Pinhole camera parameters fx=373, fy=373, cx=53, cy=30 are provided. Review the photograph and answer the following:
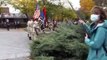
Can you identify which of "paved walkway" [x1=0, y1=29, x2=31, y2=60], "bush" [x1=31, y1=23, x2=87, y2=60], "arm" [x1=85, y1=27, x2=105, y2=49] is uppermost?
"arm" [x1=85, y1=27, x2=105, y2=49]

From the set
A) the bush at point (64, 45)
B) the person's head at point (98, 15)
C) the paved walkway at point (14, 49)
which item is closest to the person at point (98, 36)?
the person's head at point (98, 15)

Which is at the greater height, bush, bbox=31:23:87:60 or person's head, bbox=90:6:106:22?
person's head, bbox=90:6:106:22

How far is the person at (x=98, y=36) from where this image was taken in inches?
216

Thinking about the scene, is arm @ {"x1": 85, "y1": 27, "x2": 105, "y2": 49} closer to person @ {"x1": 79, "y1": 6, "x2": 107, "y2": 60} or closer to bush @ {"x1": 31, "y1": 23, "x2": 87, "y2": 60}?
person @ {"x1": 79, "y1": 6, "x2": 107, "y2": 60}

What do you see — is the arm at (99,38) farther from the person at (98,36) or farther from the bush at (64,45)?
the bush at (64,45)

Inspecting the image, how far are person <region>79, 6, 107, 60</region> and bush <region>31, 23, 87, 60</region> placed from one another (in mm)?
2759

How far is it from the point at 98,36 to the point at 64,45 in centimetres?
317

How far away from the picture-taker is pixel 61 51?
8.85m

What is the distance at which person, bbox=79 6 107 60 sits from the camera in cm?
548

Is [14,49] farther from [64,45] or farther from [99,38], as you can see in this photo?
[99,38]

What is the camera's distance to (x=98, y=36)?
548 centimetres

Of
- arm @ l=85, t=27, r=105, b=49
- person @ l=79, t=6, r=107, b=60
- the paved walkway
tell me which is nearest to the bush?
person @ l=79, t=6, r=107, b=60

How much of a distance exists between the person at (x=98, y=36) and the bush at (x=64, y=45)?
276 centimetres

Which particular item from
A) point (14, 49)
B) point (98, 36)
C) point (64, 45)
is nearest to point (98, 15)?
point (98, 36)
